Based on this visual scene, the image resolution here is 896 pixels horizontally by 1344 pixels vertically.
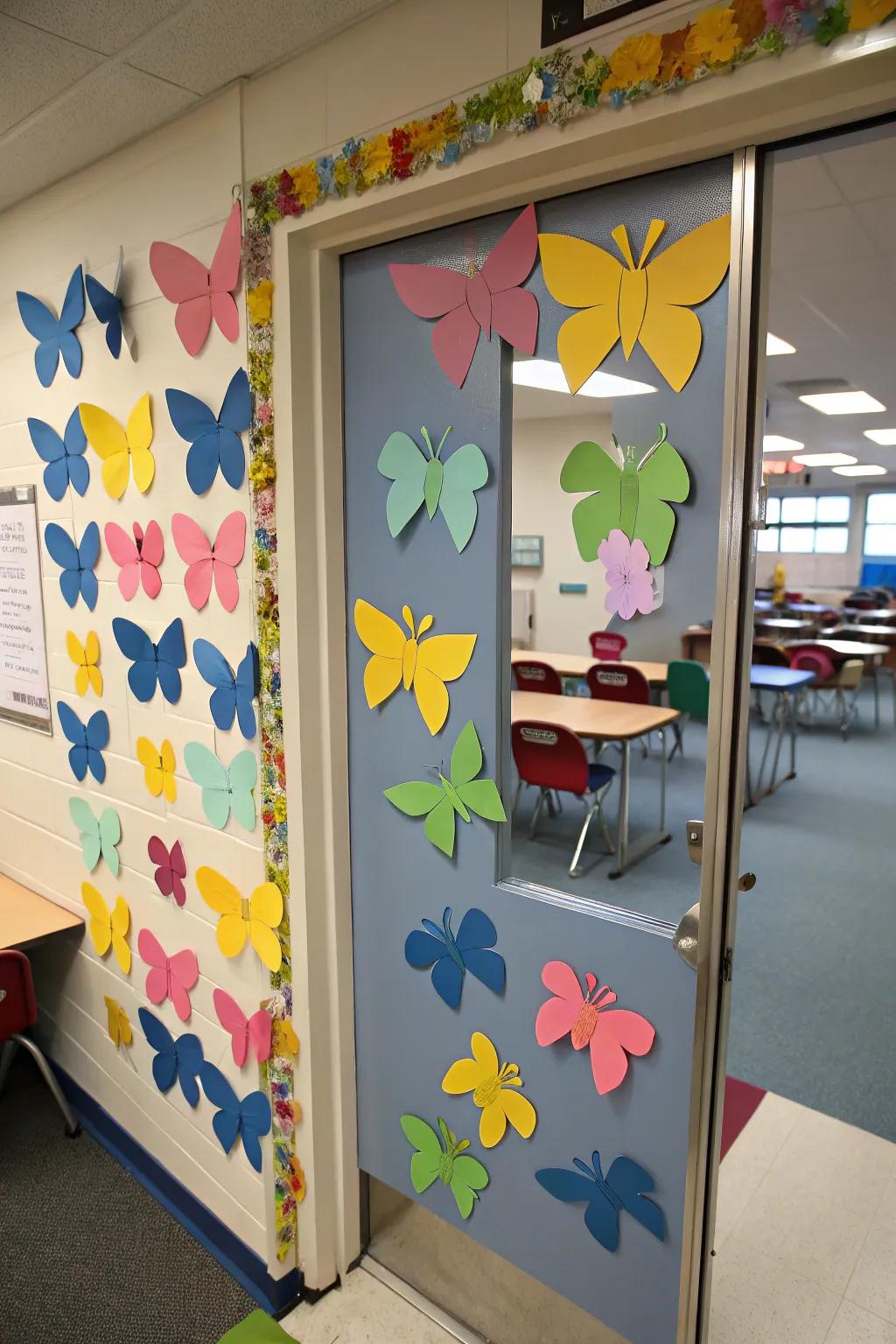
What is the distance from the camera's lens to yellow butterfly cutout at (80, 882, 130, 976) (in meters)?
2.30

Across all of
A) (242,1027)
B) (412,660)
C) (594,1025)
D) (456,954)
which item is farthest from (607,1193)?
(412,660)

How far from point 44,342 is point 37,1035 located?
2.24m

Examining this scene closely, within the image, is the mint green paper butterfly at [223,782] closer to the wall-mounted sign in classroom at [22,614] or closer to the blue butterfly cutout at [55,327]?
the wall-mounted sign in classroom at [22,614]

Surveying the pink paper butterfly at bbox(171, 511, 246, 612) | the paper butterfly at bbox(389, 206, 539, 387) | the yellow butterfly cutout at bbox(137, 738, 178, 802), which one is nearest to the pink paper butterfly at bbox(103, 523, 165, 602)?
the pink paper butterfly at bbox(171, 511, 246, 612)

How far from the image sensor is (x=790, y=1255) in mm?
2068

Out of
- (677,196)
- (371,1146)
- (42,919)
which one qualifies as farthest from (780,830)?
(677,196)

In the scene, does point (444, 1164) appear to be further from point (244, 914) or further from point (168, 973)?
point (168, 973)

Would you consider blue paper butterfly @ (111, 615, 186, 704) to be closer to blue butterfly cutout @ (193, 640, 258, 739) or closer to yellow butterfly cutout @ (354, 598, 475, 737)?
blue butterfly cutout @ (193, 640, 258, 739)

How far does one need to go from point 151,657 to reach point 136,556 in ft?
0.82

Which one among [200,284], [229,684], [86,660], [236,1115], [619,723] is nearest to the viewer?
[200,284]

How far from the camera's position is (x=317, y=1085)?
6.13ft

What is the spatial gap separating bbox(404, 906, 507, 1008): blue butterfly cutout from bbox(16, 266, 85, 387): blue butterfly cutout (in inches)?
64.7

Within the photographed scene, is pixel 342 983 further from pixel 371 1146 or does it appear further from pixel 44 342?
pixel 44 342

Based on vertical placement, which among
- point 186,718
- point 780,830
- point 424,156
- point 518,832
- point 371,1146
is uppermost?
point 424,156
